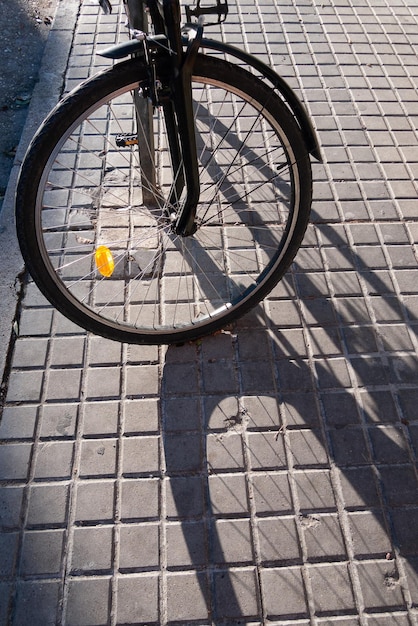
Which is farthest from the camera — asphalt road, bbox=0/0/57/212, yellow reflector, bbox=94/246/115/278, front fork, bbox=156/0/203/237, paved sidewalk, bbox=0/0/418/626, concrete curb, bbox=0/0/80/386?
asphalt road, bbox=0/0/57/212

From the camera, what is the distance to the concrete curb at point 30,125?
282cm

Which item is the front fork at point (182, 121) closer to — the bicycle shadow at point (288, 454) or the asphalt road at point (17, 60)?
the bicycle shadow at point (288, 454)

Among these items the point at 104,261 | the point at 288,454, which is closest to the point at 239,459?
the point at 288,454

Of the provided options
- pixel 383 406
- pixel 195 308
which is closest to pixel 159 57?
pixel 195 308

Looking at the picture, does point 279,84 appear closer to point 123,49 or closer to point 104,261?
point 123,49

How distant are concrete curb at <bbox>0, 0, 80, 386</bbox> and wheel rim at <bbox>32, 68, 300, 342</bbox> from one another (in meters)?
0.19

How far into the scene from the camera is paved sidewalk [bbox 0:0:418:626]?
2.10 metres

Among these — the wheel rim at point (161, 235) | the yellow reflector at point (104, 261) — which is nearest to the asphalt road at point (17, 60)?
the wheel rim at point (161, 235)

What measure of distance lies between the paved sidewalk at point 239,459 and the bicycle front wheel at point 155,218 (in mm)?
181

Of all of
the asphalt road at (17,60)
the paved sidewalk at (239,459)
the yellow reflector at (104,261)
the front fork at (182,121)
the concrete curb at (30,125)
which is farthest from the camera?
the asphalt road at (17,60)

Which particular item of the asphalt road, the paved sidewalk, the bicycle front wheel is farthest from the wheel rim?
the asphalt road

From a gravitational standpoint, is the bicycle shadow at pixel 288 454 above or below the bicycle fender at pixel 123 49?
below

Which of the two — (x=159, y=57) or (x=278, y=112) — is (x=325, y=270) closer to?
(x=278, y=112)

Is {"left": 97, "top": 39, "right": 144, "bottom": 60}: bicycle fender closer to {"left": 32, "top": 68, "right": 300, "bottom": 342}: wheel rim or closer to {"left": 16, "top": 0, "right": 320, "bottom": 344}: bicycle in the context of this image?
{"left": 16, "top": 0, "right": 320, "bottom": 344}: bicycle
